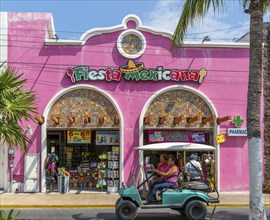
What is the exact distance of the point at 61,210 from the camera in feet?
42.4

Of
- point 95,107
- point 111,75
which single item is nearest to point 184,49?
point 111,75

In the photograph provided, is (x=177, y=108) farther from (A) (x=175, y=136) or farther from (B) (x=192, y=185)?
(B) (x=192, y=185)

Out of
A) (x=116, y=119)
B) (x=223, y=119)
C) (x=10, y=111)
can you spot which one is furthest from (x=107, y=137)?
(x=10, y=111)

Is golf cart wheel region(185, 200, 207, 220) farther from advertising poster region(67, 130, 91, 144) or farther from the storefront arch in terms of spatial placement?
advertising poster region(67, 130, 91, 144)

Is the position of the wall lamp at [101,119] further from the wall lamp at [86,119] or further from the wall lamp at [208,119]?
the wall lamp at [208,119]

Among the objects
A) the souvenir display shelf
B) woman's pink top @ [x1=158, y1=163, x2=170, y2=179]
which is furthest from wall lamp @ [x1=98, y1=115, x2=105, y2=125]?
woman's pink top @ [x1=158, y1=163, x2=170, y2=179]

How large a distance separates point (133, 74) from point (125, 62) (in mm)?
587

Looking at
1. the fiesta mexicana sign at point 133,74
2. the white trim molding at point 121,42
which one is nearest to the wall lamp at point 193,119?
the fiesta mexicana sign at point 133,74

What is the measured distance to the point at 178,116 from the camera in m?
16.9

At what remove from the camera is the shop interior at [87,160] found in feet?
54.5

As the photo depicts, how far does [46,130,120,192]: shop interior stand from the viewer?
16.6 meters

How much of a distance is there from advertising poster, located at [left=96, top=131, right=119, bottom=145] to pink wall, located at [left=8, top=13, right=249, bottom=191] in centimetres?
55

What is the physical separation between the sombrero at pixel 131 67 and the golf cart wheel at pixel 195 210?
7.42 metres

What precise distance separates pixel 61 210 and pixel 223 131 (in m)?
7.32
